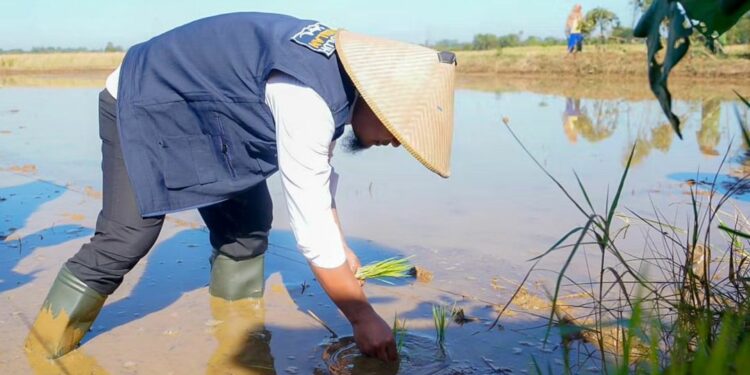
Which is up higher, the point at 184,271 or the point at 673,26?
the point at 673,26

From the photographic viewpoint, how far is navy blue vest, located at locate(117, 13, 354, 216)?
2.30m

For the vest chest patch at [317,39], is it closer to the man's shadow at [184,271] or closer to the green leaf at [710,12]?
the green leaf at [710,12]

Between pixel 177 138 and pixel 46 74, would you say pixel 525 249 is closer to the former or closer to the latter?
pixel 177 138

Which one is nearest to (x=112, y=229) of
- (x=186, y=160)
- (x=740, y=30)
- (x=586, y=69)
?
(x=186, y=160)

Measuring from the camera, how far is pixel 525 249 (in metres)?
4.03

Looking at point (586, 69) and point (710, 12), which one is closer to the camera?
point (710, 12)

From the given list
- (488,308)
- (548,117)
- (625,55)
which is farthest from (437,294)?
(625,55)

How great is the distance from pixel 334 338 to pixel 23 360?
1.11m

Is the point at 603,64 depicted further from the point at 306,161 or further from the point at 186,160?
the point at 306,161

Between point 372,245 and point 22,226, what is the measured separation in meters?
2.14

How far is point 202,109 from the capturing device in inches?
95.5

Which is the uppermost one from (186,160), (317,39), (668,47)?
(668,47)

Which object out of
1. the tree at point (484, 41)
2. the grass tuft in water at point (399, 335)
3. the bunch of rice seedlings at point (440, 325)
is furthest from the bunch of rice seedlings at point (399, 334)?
the tree at point (484, 41)

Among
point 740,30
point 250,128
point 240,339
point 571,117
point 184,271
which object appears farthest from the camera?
point 740,30
